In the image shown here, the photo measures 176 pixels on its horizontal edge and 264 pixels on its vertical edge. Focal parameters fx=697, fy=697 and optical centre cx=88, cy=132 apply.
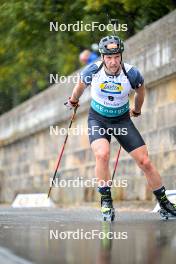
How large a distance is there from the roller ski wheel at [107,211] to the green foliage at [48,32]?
4044 millimetres

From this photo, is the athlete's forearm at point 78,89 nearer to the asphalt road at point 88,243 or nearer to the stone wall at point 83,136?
the asphalt road at point 88,243

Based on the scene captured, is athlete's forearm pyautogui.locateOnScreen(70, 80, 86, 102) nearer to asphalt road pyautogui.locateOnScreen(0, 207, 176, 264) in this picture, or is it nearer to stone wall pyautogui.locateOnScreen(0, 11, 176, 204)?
asphalt road pyautogui.locateOnScreen(0, 207, 176, 264)

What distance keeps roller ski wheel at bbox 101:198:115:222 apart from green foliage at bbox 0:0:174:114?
404 centimetres

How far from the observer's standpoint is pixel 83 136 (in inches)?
523

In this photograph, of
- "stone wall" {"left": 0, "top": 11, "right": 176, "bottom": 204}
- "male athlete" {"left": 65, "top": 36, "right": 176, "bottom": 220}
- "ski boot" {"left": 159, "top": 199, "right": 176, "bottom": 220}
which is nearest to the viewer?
"male athlete" {"left": 65, "top": 36, "right": 176, "bottom": 220}

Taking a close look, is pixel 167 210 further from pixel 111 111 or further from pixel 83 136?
pixel 83 136

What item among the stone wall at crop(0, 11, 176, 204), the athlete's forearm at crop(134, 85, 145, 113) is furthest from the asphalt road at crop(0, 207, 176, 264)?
the stone wall at crop(0, 11, 176, 204)

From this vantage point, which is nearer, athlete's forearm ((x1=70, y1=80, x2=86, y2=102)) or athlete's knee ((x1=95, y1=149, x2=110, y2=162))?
athlete's knee ((x1=95, y1=149, x2=110, y2=162))

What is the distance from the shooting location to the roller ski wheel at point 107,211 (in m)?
6.57

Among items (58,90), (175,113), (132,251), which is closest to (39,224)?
(132,251)

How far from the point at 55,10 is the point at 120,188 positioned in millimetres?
3649

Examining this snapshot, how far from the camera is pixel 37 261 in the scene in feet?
11.0

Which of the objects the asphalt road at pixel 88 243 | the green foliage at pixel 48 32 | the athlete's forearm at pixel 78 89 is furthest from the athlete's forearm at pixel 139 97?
the green foliage at pixel 48 32

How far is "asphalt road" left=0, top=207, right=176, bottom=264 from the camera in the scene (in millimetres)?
3479
